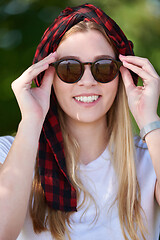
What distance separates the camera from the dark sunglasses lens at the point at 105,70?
7.06ft

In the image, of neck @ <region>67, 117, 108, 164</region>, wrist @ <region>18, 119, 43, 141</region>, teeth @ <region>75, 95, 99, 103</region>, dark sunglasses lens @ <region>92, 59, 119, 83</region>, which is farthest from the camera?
neck @ <region>67, 117, 108, 164</region>

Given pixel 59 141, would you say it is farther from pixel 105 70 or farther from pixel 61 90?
pixel 105 70

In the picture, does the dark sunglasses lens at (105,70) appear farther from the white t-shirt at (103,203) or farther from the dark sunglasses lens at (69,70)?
the white t-shirt at (103,203)

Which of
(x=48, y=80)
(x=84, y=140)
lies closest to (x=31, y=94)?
(x=48, y=80)

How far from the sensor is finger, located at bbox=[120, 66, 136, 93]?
231 centimetres

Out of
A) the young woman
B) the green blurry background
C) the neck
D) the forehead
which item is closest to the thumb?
the young woman

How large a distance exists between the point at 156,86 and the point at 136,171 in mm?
633

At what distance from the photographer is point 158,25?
12.6 feet

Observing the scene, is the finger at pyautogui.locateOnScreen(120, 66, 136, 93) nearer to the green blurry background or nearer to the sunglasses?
the sunglasses

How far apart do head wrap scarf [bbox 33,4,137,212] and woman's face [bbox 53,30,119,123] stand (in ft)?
0.23

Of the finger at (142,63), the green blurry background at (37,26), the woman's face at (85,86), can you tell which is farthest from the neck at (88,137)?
the green blurry background at (37,26)

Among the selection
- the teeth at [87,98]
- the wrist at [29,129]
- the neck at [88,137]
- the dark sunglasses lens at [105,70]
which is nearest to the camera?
the wrist at [29,129]

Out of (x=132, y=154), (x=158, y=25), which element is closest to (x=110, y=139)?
(x=132, y=154)

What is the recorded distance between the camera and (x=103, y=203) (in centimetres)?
230
